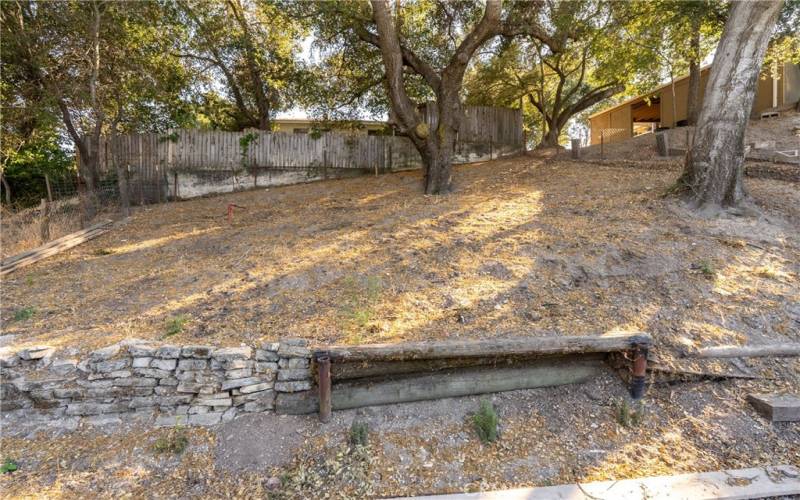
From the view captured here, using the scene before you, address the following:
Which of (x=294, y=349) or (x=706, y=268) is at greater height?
(x=706, y=268)

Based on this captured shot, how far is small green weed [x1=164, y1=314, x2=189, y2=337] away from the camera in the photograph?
3.85 m

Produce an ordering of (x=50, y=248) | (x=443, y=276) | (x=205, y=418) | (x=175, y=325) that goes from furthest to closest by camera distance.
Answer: (x=50, y=248)
(x=443, y=276)
(x=175, y=325)
(x=205, y=418)

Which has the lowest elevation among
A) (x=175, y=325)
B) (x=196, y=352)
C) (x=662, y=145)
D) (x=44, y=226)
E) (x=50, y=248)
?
(x=196, y=352)

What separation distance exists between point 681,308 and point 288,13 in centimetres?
885

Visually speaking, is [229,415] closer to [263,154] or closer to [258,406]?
[258,406]

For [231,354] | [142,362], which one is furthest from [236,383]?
[142,362]

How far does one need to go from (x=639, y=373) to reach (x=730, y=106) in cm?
464

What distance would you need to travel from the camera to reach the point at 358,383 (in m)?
3.48

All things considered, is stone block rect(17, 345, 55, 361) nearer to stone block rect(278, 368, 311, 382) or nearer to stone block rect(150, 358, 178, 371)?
stone block rect(150, 358, 178, 371)

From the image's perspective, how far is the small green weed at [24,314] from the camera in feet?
14.2

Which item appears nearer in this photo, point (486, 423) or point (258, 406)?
point (486, 423)

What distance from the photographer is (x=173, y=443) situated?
3240mm

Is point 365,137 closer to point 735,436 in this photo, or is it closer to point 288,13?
point 288,13

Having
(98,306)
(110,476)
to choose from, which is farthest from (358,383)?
(98,306)
